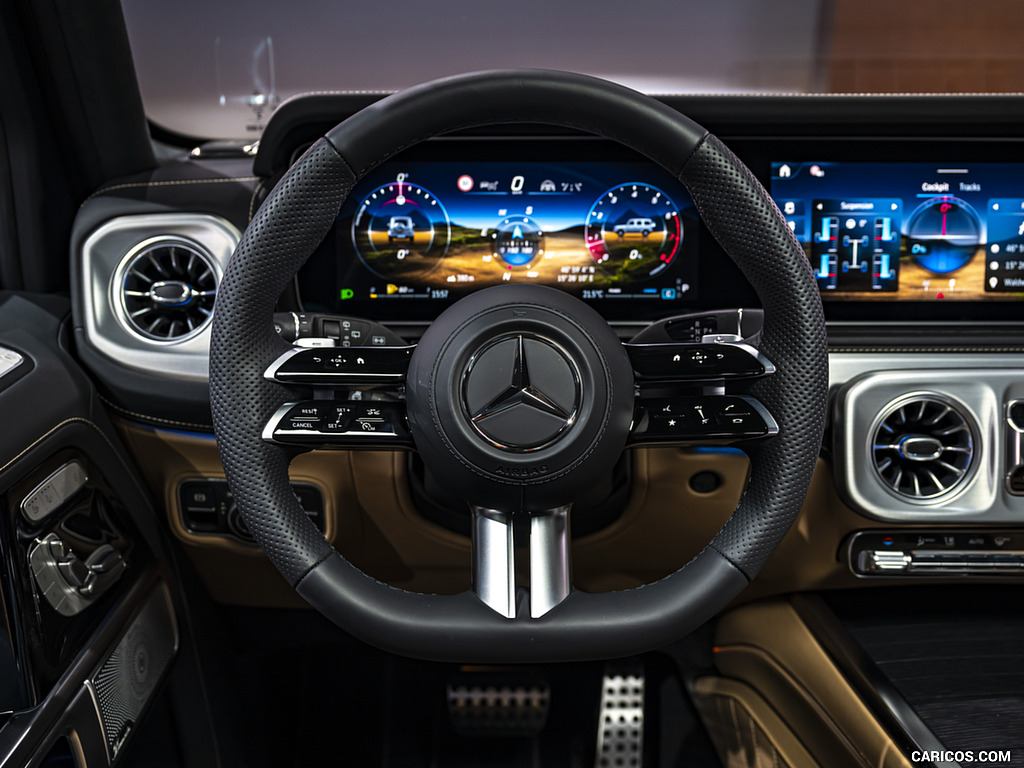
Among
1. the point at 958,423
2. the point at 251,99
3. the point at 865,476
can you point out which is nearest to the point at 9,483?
the point at 251,99

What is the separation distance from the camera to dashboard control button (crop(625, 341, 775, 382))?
905mm

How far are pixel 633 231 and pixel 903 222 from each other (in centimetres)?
47

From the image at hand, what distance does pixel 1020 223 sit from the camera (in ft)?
4.72

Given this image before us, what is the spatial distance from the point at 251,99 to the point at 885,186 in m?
1.19

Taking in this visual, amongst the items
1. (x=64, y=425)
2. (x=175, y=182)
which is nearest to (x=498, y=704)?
(x=64, y=425)

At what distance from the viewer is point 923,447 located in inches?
52.2

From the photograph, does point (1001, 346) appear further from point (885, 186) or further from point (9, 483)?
point (9, 483)

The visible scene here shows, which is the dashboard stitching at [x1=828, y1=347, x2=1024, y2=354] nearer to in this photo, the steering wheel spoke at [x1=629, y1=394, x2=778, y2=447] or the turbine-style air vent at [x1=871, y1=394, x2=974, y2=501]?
the turbine-style air vent at [x1=871, y1=394, x2=974, y2=501]

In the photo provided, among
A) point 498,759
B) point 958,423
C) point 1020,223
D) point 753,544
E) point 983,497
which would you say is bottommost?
point 498,759

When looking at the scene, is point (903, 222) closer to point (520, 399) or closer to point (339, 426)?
point (520, 399)

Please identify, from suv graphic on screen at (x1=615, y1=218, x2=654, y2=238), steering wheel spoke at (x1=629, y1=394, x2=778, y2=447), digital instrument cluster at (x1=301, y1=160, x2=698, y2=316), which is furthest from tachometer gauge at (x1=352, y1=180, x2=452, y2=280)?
steering wheel spoke at (x1=629, y1=394, x2=778, y2=447)

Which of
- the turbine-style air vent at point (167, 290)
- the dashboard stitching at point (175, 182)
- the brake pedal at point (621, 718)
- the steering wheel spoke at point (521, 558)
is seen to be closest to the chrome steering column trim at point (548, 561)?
the steering wheel spoke at point (521, 558)

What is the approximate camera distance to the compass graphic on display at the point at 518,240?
1.42m

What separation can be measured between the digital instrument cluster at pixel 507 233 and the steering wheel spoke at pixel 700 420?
54cm
